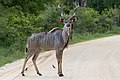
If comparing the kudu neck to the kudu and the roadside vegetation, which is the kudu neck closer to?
the kudu

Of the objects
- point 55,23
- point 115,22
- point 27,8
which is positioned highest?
point 27,8

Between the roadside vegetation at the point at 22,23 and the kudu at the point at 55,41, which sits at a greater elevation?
the kudu at the point at 55,41

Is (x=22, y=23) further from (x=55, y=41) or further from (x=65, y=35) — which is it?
(x=65, y=35)

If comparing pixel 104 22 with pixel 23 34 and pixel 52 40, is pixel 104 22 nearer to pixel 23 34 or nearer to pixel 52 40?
pixel 23 34

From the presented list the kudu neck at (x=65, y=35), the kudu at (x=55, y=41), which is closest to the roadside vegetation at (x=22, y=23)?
the kudu at (x=55, y=41)

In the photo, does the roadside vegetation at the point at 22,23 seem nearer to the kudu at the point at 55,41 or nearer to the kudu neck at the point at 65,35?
the kudu at the point at 55,41

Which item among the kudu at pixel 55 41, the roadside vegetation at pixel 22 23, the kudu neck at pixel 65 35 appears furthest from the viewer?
the roadside vegetation at pixel 22 23

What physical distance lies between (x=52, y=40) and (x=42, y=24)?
68.7 feet

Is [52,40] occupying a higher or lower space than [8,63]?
higher

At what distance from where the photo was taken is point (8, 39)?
25.4 meters

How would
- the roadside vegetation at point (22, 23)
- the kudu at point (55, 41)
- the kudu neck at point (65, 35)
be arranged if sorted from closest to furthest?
1. the kudu at point (55, 41)
2. the kudu neck at point (65, 35)
3. the roadside vegetation at point (22, 23)

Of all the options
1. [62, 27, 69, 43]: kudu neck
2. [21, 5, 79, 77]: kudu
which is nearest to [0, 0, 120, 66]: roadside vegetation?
[21, 5, 79, 77]: kudu

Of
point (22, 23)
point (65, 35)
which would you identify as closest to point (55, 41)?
point (65, 35)

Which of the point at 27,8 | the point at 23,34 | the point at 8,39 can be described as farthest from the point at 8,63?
the point at 27,8
